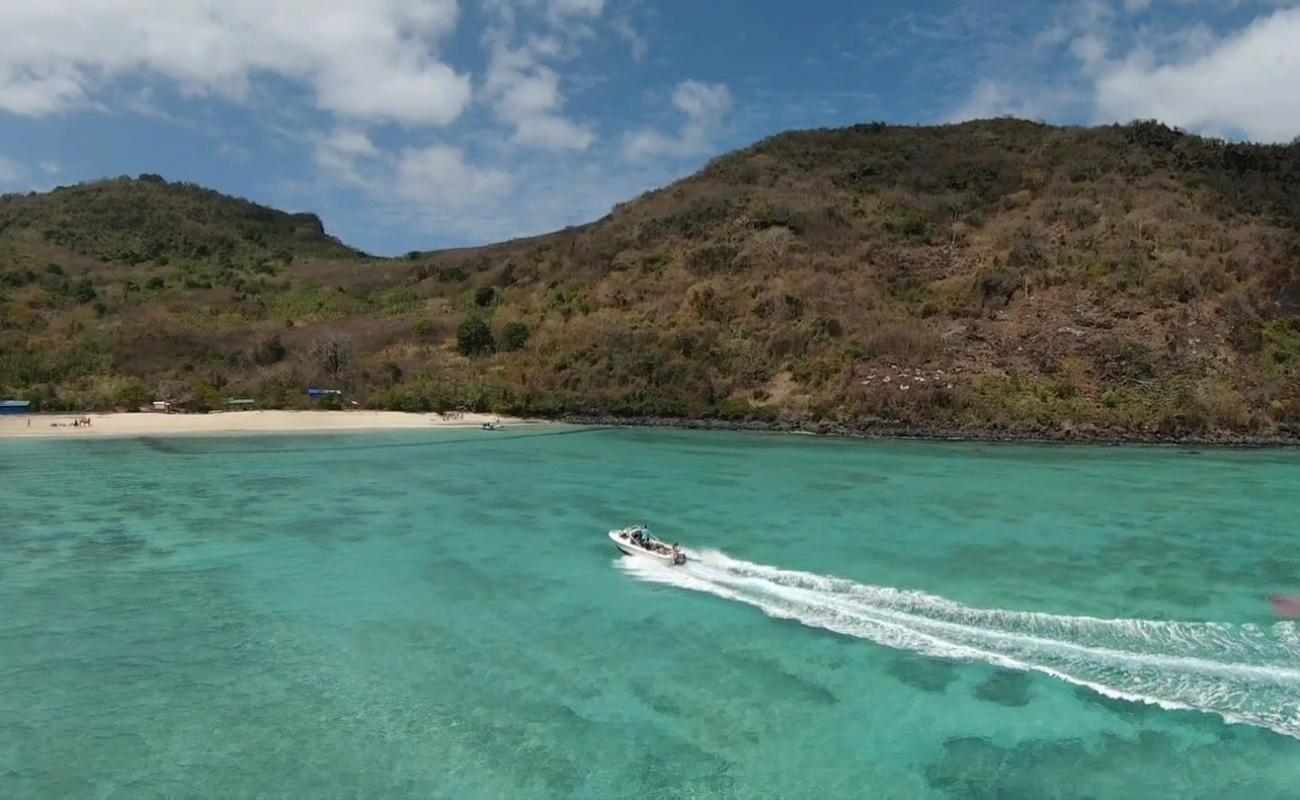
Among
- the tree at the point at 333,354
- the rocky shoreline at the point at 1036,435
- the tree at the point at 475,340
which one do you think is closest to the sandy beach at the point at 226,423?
the tree at the point at 333,354

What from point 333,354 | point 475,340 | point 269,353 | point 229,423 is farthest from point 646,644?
point 269,353

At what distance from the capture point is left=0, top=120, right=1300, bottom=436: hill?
173 feet

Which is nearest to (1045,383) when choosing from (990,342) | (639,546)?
(990,342)

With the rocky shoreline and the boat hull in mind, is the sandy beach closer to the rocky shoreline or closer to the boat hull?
the rocky shoreline

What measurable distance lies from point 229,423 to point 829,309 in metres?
40.7

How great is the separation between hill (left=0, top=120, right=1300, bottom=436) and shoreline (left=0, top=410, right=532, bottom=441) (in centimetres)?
299

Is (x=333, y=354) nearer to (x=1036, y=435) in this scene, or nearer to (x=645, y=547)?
(x=645, y=547)

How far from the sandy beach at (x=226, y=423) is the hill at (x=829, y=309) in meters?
2.95

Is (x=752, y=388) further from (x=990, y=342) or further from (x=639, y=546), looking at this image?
(x=639, y=546)

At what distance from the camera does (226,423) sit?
51406 millimetres

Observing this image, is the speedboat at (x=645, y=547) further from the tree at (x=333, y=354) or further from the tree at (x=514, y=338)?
the tree at (x=514, y=338)

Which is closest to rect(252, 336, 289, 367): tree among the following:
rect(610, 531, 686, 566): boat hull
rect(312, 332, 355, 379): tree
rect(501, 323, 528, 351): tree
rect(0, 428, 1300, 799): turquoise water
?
rect(312, 332, 355, 379): tree

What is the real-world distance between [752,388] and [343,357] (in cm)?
2975

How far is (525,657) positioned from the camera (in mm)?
16484
